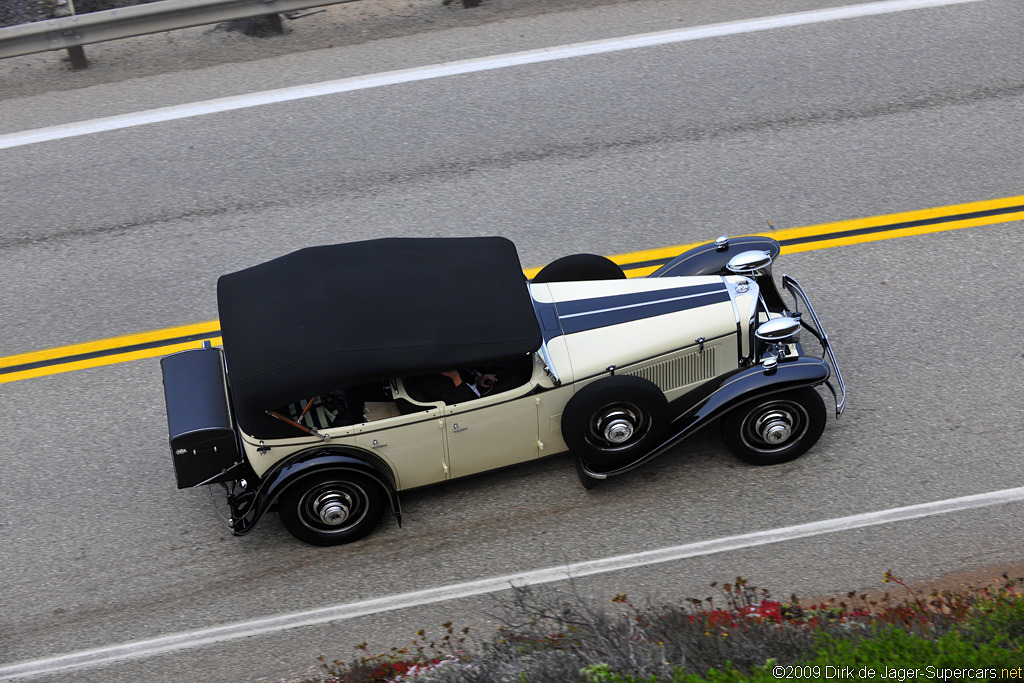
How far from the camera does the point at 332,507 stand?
6.55 meters

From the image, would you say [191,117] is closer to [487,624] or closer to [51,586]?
[51,586]

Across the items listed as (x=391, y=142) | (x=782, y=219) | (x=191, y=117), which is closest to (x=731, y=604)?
(x=782, y=219)

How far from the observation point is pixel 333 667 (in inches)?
235

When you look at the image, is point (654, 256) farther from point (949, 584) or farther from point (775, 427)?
point (949, 584)

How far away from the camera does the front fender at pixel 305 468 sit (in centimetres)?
632

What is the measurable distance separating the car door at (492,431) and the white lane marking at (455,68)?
5964 mm

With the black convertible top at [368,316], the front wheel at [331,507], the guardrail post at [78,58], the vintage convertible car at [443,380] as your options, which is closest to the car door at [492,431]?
the vintage convertible car at [443,380]

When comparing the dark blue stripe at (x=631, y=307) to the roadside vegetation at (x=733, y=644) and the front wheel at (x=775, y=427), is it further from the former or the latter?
the roadside vegetation at (x=733, y=644)

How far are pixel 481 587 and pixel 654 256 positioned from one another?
146 inches

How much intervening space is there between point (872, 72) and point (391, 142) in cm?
540

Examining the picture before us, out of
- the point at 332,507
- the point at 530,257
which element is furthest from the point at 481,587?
the point at 530,257

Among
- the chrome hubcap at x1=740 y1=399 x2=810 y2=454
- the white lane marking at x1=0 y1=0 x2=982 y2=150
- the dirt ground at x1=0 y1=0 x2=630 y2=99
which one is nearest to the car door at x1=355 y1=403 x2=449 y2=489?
the chrome hubcap at x1=740 y1=399 x2=810 y2=454

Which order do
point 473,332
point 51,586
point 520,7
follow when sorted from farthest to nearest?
point 520,7, point 51,586, point 473,332

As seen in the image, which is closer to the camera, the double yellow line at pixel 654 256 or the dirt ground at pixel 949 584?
the dirt ground at pixel 949 584
